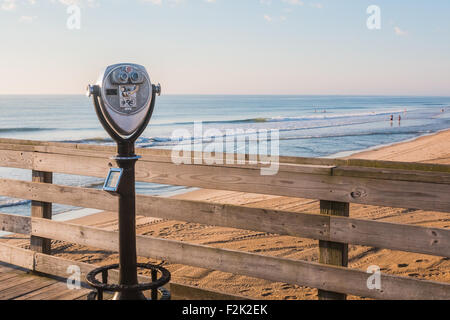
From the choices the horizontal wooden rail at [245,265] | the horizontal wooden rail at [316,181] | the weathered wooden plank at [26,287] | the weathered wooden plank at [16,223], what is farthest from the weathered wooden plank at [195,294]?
the weathered wooden plank at [16,223]

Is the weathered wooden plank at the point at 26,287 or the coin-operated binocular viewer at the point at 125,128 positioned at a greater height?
the coin-operated binocular viewer at the point at 125,128

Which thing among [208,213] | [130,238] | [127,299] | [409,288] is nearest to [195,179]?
[208,213]

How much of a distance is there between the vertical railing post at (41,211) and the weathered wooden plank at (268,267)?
0.14 metres

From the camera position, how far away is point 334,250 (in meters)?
2.26

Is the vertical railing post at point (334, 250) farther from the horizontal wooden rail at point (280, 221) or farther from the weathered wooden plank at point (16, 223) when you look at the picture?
the weathered wooden plank at point (16, 223)

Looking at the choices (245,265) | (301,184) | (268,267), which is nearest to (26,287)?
(245,265)

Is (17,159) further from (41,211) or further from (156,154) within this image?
(156,154)

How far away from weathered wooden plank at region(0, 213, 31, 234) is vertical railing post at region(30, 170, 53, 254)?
6cm

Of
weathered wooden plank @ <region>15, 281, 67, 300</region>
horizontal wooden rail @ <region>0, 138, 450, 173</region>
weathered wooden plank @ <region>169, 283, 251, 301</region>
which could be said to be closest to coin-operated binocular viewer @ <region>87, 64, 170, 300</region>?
weathered wooden plank @ <region>169, 283, 251, 301</region>

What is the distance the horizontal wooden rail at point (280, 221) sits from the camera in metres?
2.06

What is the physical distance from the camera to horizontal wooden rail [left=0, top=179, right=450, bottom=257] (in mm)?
2064

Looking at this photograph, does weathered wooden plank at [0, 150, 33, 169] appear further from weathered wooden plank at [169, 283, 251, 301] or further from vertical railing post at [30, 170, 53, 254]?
weathered wooden plank at [169, 283, 251, 301]

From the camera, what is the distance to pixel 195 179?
99.5 inches
